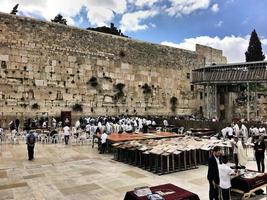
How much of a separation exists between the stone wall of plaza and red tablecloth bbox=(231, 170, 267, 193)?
48.4 ft

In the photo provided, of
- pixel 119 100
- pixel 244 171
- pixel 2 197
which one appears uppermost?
pixel 119 100

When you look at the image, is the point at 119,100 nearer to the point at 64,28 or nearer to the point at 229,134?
the point at 64,28

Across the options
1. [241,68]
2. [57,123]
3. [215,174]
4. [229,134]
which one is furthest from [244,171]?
[241,68]

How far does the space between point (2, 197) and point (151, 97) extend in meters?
18.8

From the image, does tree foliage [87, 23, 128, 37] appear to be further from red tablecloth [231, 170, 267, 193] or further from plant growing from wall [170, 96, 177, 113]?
red tablecloth [231, 170, 267, 193]

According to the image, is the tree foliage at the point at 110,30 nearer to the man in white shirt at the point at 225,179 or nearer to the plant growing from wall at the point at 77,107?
the plant growing from wall at the point at 77,107

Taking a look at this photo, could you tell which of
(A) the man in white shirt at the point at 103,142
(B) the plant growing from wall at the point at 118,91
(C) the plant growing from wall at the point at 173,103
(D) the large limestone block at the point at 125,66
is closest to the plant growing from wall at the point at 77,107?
(B) the plant growing from wall at the point at 118,91

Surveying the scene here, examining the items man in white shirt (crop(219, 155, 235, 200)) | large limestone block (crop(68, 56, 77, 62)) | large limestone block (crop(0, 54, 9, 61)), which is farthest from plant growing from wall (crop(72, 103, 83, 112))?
man in white shirt (crop(219, 155, 235, 200))

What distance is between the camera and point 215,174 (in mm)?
4914

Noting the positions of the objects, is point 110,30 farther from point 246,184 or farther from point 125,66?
point 246,184

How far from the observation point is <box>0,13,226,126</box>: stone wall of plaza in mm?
17125

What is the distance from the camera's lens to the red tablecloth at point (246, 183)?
17.2ft

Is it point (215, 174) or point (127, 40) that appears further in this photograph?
point (127, 40)

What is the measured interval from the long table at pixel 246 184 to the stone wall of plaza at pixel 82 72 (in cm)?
1475
